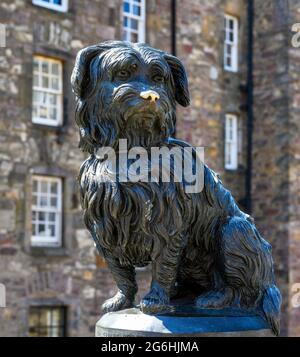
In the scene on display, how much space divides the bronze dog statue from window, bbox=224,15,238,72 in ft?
50.2

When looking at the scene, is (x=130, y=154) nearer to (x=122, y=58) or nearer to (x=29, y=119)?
(x=122, y=58)

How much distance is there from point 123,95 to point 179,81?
42 centimetres

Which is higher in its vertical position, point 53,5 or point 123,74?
point 53,5

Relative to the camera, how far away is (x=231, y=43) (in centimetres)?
1869

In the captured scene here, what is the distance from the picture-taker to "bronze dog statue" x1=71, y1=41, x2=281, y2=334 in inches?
132

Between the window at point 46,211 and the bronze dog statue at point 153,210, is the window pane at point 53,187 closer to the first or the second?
the window at point 46,211

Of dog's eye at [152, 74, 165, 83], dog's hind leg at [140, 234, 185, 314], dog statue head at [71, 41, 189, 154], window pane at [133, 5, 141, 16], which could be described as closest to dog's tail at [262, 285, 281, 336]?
dog's hind leg at [140, 234, 185, 314]

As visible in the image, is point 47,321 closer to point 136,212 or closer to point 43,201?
point 43,201

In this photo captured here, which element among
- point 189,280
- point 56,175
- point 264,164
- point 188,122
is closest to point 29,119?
point 56,175

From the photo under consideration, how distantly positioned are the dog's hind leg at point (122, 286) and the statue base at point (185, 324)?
0.37ft

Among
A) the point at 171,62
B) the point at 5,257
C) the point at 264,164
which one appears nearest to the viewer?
the point at 171,62

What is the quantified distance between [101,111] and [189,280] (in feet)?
3.30

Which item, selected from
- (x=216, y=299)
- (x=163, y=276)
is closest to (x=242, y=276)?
(x=216, y=299)
